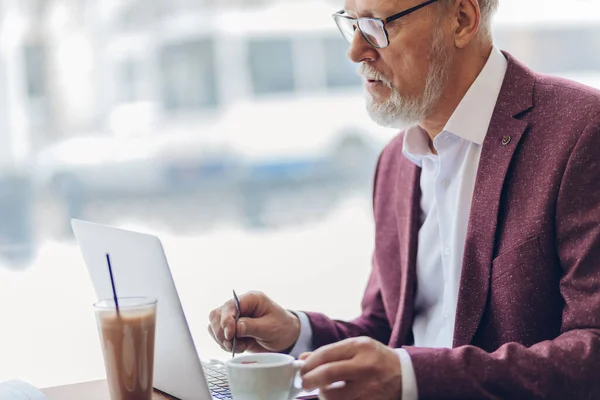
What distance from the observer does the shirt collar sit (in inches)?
54.4

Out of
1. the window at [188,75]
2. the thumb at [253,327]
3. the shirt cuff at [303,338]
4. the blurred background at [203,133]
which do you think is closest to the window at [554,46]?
the blurred background at [203,133]

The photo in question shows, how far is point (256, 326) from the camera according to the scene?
1.31 m

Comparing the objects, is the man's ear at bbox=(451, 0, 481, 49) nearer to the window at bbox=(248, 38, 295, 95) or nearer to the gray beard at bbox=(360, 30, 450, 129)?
the gray beard at bbox=(360, 30, 450, 129)

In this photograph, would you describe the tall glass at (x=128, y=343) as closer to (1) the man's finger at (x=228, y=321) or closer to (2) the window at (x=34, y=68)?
(1) the man's finger at (x=228, y=321)

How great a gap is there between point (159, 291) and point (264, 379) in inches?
7.6

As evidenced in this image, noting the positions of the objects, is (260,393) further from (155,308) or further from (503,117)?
(503,117)

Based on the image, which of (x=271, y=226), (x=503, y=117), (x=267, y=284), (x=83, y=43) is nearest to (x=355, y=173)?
(x=271, y=226)

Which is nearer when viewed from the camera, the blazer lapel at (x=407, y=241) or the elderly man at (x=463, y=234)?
the elderly man at (x=463, y=234)

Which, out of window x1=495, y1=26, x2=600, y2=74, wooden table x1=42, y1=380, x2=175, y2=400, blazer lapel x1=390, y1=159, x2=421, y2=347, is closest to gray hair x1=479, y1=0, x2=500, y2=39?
blazer lapel x1=390, y1=159, x2=421, y2=347

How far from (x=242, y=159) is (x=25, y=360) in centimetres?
218

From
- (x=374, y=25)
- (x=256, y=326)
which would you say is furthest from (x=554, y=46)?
(x=256, y=326)

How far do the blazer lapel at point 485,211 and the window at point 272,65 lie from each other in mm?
3936

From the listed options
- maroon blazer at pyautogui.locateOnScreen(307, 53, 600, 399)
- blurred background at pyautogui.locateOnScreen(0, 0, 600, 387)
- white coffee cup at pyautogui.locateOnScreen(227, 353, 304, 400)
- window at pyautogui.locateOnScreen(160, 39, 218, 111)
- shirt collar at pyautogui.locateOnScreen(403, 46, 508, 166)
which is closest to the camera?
white coffee cup at pyautogui.locateOnScreen(227, 353, 304, 400)

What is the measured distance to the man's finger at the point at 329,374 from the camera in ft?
3.14
